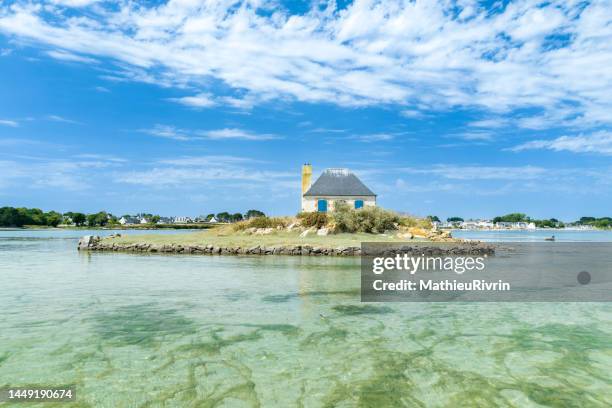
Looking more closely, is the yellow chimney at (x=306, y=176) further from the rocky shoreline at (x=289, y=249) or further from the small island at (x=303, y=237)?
the rocky shoreline at (x=289, y=249)

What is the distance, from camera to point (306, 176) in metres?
48.6

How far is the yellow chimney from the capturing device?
47.9 metres

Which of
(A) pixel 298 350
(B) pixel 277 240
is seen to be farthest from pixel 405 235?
(A) pixel 298 350

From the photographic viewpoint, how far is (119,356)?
21.7 ft

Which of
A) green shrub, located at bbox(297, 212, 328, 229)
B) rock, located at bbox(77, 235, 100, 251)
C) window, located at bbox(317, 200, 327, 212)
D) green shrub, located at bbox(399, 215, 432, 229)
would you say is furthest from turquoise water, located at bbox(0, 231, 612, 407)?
window, located at bbox(317, 200, 327, 212)

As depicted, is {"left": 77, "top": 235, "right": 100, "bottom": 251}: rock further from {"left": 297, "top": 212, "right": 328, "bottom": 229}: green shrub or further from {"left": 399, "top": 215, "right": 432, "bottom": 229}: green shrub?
{"left": 399, "top": 215, "right": 432, "bottom": 229}: green shrub

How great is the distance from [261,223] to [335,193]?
924cm

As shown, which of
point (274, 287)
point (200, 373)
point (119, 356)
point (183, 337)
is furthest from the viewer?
point (274, 287)

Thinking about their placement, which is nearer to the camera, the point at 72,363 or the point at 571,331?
the point at 72,363

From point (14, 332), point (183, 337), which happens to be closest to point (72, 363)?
point (183, 337)

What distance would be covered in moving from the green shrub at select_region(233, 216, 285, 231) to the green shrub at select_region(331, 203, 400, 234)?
5.00 metres

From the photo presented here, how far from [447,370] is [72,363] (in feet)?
17.5

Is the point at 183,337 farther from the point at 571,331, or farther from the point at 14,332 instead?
the point at 571,331

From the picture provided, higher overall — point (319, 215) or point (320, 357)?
point (319, 215)
